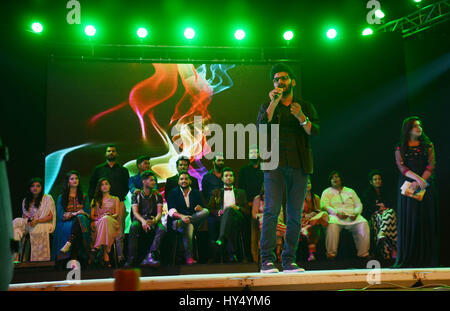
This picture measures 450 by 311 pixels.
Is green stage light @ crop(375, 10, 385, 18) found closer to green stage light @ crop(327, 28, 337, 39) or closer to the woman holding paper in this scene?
green stage light @ crop(327, 28, 337, 39)

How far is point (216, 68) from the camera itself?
7094 mm

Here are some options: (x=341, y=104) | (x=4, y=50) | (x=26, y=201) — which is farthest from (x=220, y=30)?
(x=26, y=201)

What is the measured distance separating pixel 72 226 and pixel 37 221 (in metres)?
0.49

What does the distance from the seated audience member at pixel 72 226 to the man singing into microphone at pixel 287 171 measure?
2.97 meters

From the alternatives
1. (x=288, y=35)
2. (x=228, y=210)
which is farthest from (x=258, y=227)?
(x=288, y=35)

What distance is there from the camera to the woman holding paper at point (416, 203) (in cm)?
447

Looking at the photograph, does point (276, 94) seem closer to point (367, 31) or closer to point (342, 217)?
point (342, 217)

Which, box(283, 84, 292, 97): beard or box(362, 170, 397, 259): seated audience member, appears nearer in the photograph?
box(283, 84, 292, 97): beard

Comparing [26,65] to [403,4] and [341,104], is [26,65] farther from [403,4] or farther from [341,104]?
[403,4]

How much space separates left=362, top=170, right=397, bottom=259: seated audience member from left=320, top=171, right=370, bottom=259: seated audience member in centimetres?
20

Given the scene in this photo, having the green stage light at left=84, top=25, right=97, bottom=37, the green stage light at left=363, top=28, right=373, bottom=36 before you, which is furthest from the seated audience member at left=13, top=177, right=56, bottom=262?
the green stage light at left=363, top=28, right=373, bottom=36

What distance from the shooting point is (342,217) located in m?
5.96

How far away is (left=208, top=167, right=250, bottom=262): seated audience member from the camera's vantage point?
558 centimetres

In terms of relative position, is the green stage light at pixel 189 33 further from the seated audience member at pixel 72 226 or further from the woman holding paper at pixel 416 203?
the woman holding paper at pixel 416 203
